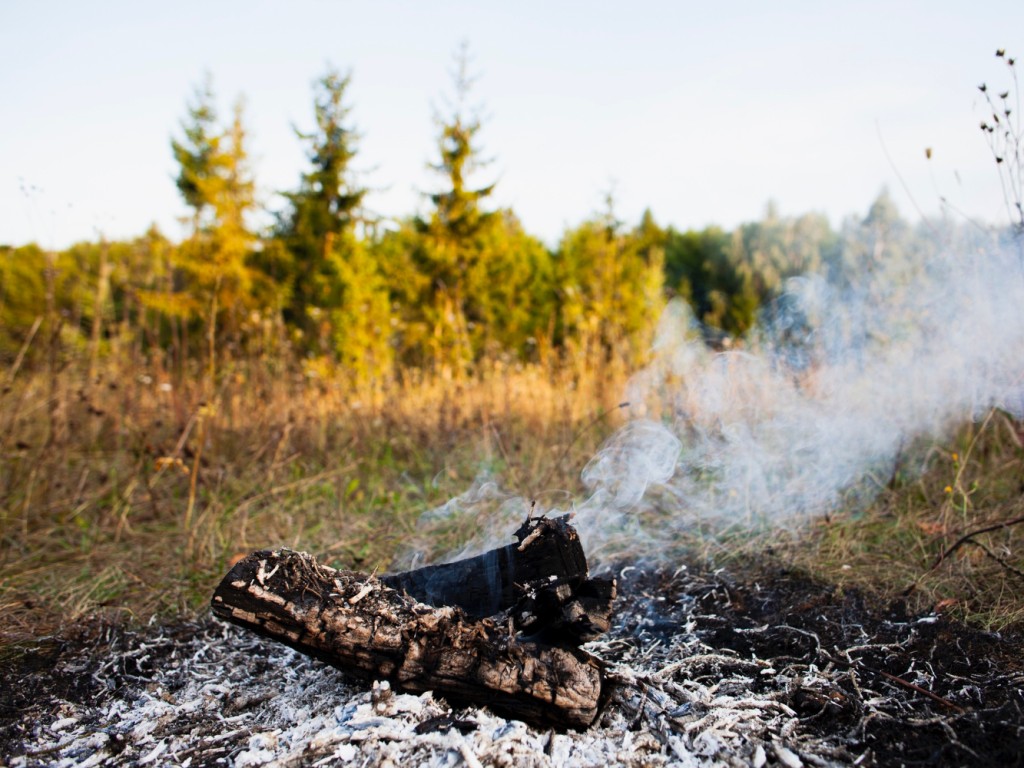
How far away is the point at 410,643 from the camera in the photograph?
5.68 ft

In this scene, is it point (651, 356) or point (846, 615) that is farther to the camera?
point (651, 356)

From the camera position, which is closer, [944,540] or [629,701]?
[629,701]

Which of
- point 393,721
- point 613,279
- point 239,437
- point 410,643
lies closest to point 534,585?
point 410,643

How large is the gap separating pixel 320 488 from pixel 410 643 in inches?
103

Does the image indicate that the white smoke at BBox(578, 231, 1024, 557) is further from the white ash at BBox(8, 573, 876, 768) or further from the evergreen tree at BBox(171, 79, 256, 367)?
the evergreen tree at BBox(171, 79, 256, 367)

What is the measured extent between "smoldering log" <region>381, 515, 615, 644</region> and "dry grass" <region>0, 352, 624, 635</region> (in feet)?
2.86

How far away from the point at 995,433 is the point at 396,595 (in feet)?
11.5

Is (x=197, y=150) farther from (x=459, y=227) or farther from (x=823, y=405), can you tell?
(x=823, y=405)

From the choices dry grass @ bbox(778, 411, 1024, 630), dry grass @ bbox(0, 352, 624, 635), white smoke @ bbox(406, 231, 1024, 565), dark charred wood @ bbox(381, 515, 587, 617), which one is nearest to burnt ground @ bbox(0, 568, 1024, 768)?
dry grass @ bbox(778, 411, 1024, 630)

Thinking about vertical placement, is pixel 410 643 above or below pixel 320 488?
below

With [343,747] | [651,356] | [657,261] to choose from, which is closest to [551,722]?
[343,747]

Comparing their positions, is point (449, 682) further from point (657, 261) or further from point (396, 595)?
point (657, 261)

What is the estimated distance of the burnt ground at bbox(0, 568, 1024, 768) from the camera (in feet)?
5.09

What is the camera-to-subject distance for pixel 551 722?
1.66 m
